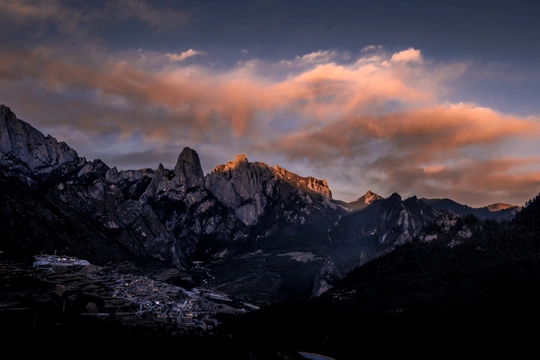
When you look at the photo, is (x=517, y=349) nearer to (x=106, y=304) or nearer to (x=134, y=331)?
(x=134, y=331)

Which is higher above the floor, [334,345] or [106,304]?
[106,304]

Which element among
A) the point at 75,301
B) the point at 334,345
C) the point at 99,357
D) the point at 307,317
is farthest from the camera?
the point at 307,317

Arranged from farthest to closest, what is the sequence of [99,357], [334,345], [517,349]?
[334,345]
[517,349]
[99,357]

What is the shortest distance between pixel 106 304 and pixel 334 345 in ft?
294

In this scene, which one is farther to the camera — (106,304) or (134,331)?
(106,304)

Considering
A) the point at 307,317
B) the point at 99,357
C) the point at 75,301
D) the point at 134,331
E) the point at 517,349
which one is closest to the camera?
the point at 99,357

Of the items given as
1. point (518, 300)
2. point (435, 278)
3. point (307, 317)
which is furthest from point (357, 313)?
point (518, 300)

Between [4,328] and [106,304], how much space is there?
6253 cm

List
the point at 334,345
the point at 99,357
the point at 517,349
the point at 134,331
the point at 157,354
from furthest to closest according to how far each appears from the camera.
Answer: the point at 334,345 < the point at 134,331 < the point at 517,349 < the point at 157,354 < the point at 99,357

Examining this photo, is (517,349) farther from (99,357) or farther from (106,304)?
(106,304)

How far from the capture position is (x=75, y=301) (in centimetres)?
17800

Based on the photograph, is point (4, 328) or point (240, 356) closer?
point (4, 328)

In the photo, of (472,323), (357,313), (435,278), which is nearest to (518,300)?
(472,323)

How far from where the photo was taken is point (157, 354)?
121m
